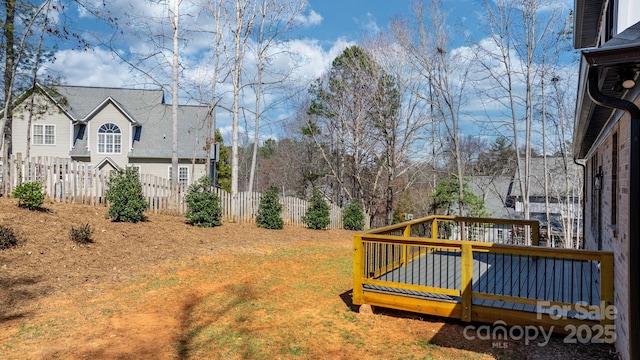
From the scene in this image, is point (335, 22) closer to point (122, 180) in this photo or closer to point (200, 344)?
point (122, 180)

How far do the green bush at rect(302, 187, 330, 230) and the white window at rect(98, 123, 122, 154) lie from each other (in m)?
14.3

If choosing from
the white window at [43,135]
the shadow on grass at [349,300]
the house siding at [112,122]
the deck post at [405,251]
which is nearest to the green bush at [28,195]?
the shadow on grass at [349,300]

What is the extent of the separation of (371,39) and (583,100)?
1505 cm

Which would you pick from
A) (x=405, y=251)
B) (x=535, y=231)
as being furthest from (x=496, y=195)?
(x=405, y=251)

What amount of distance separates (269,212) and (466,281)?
31.4 feet

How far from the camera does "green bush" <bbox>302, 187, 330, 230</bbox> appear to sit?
48.8 ft

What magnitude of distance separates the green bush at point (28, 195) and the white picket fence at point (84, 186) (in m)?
1.94

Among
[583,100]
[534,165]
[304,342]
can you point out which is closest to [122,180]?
[304,342]

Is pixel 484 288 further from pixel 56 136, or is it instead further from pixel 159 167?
pixel 56 136

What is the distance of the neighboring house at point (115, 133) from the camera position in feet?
70.3

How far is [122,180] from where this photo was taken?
10180mm

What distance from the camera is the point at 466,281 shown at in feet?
15.3

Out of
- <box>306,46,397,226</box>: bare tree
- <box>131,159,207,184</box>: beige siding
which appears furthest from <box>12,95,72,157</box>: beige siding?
<box>306,46,397,226</box>: bare tree

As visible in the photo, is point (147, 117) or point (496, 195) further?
point (496, 195)
